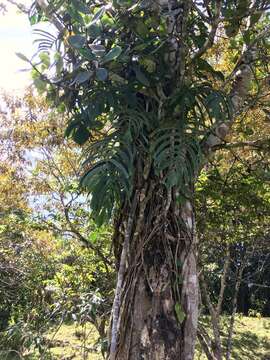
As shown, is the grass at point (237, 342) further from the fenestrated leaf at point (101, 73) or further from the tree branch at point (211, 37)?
the fenestrated leaf at point (101, 73)

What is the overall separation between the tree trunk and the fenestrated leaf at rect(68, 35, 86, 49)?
2.29 feet

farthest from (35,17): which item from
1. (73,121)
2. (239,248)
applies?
(239,248)

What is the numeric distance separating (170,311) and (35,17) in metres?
1.59

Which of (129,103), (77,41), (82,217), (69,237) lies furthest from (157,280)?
(69,237)

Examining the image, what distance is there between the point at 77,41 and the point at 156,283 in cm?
104

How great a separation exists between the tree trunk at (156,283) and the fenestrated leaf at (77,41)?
2.29 feet

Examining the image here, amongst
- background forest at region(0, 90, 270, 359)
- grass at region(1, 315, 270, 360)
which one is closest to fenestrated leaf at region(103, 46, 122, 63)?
background forest at region(0, 90, 270, 359)

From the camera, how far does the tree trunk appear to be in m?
1.93

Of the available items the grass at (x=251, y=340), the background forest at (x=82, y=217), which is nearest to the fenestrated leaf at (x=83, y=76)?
the background forest at (x=82, y=217)

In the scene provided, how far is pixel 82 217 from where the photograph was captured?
4.27 meters

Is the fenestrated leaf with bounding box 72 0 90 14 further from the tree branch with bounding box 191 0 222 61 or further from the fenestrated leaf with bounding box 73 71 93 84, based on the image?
the tree branch with bounding box 191 0 222 61

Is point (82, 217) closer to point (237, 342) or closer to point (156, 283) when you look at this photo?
point (156, 283)

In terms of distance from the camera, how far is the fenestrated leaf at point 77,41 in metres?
1.64

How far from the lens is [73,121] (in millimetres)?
2072
